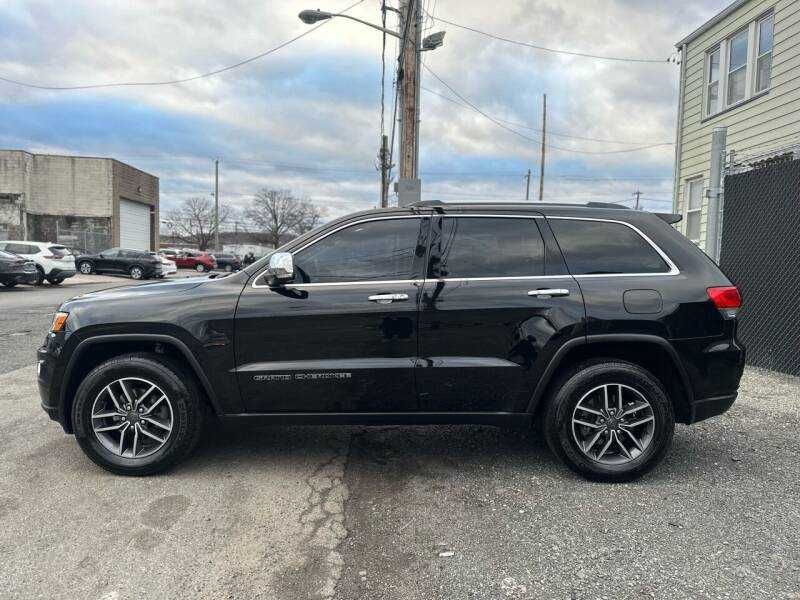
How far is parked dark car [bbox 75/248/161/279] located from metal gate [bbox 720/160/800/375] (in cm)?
2539

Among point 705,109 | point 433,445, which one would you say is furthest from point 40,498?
point 705,109

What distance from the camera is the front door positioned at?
354 cm

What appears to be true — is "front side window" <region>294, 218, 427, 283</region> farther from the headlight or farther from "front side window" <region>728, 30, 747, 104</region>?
"front side window" <region>728, 30, 747, 104</region>

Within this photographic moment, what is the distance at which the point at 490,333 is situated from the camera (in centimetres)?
353

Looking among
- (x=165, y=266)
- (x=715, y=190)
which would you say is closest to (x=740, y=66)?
(x=715, y=190)

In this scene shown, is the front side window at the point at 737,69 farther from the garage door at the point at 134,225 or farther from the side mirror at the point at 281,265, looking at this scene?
the garage door at the point at 134,225

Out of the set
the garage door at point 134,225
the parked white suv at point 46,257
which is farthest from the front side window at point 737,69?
the garage door at point 134,225

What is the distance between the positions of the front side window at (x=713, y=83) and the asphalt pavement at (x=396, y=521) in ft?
35.1

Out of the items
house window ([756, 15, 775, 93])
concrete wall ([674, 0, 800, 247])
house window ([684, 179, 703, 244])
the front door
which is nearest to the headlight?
the front door

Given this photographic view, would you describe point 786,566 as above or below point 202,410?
below

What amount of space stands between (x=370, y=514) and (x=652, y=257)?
2430 mm

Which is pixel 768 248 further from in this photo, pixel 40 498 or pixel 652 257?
pixel 40 498

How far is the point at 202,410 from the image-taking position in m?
3.69

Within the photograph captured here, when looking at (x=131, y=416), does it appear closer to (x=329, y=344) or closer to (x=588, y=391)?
(x=329, y=344)
